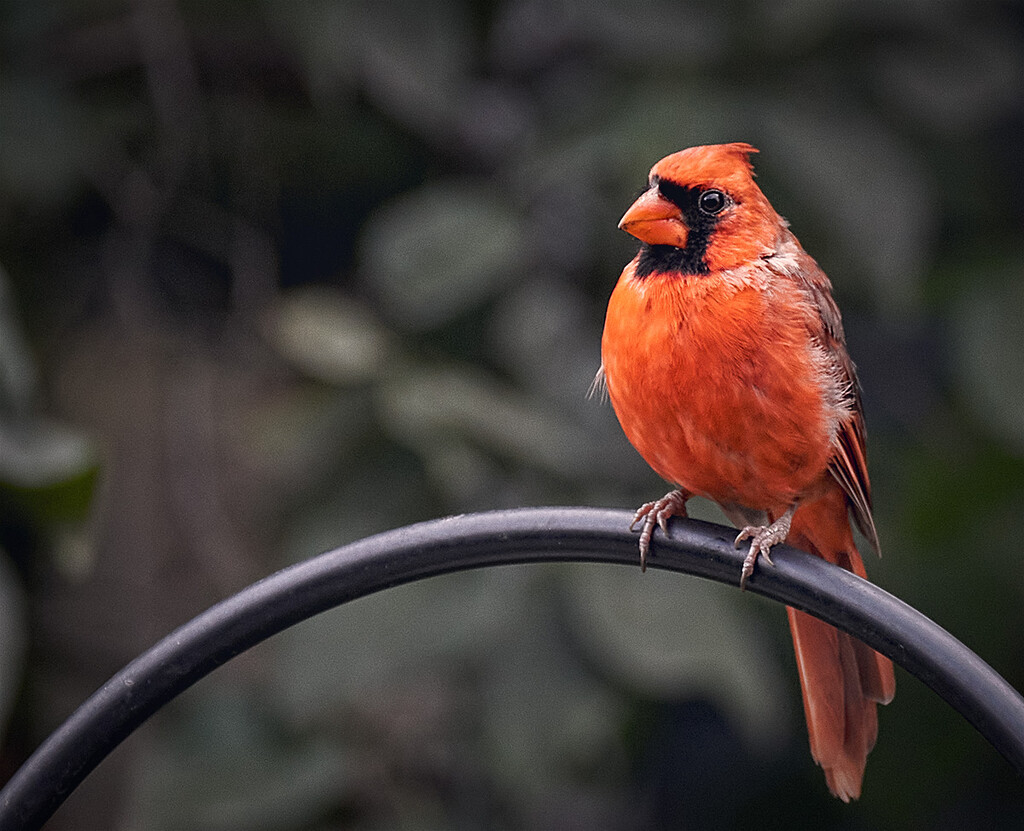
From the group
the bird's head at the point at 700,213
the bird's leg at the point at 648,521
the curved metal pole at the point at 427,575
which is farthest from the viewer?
the bird's head at the point at 700,213

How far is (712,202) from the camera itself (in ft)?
4.89

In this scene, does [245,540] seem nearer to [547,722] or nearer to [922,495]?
[547,722]

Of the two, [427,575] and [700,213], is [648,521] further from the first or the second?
[700,213]

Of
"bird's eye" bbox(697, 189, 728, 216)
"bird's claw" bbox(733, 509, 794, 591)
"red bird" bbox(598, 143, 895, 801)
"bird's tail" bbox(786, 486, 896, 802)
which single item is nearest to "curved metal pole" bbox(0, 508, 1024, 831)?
"bird's claw" bbox(733, 509, 794, 591)

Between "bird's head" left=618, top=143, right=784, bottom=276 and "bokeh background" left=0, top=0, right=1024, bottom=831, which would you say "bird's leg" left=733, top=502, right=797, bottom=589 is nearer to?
"bird's head" left=618, top=143, right=784, bottom=276

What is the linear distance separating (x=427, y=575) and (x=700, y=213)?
0.61 m

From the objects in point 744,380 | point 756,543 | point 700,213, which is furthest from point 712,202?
point 756,543

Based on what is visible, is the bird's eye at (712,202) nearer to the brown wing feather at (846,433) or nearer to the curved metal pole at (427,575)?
the brown wing feather at (846,433)

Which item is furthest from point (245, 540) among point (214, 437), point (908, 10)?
point (908, 10)

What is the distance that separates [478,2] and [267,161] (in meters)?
0.63

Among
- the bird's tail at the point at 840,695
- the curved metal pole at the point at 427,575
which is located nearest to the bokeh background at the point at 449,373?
Answer: the bird's tail at the point at 840,695

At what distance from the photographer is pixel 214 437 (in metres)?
2.88

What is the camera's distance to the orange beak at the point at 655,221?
1.45 m

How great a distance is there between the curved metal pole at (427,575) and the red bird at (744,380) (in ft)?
0.38
